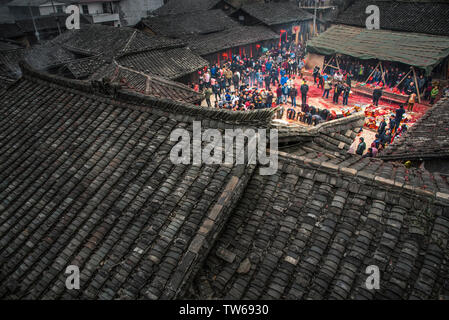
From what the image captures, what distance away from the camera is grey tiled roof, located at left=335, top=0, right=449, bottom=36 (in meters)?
34.8

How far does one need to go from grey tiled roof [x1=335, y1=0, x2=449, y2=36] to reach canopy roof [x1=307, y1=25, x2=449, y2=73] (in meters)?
0.91

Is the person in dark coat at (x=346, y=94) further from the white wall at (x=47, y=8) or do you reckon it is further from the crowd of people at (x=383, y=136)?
the white wall at (x=47, y=8)

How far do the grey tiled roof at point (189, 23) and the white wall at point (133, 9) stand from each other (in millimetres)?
25579

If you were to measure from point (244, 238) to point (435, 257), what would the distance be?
3.62 meters

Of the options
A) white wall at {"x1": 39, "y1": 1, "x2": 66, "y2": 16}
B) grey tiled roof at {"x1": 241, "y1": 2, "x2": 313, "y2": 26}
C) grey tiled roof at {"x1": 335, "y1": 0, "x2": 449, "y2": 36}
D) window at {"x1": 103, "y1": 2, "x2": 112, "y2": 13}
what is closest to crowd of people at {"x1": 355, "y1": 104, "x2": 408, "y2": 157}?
grey tiled roof at {"x1": 335, "y1": 0, "x2": 449, "y2": 36}

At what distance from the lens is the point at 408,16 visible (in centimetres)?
3750

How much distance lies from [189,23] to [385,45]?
28639 mm

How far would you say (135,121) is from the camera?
8.76 metres

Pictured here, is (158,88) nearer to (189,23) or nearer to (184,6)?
(189,23)

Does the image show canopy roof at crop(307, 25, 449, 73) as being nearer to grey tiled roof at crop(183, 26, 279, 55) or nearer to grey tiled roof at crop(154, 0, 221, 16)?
grey tiled roof at crop(183, 26, 279, 55)

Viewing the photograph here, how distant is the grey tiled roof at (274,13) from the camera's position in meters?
50.1

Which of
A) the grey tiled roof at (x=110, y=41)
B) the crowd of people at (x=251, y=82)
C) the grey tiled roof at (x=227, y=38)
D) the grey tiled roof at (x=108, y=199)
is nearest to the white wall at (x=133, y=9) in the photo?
the grey tiled roof at (x=227, y=38)
